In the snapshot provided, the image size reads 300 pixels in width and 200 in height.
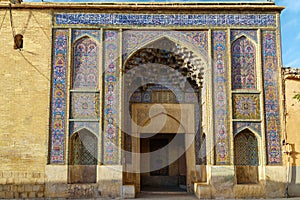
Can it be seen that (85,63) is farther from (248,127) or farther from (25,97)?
(248,127)

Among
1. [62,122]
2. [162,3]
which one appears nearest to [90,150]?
[62,122]

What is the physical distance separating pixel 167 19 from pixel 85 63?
229 cm

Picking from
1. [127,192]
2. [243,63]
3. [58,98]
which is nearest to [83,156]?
[127,192]

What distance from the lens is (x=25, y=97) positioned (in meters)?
8.27

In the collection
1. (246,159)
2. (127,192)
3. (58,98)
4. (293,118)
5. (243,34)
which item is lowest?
(127,192)

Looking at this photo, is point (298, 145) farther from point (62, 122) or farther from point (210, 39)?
point (62, 122)

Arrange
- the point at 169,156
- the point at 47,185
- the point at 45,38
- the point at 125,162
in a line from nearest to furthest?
the point at 47,185, the point at 45,38, the point at 125,162, the point at 169,156

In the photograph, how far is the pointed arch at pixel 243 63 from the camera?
28.0ft

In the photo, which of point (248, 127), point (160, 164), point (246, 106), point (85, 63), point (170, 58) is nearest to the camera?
point (248, 127)

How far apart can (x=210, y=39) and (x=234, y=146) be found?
8.69ft

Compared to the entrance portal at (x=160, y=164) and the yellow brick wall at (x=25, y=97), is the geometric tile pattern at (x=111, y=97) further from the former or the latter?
the entrance portal at (x=160, y=164)

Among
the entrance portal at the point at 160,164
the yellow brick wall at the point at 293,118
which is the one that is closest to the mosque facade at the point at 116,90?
the yellow brick wall at the point at 293,118

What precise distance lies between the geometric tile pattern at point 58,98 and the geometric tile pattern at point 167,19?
0.45 meters

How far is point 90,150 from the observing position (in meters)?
8.38
